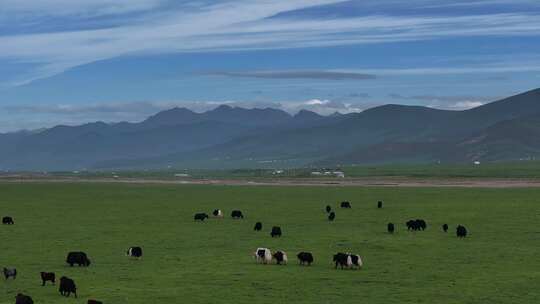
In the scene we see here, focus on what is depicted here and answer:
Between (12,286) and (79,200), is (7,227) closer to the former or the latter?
(12,286)

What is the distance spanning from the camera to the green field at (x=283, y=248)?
30.5m

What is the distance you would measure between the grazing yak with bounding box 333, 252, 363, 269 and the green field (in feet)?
1.84

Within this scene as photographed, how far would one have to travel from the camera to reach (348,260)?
1423 inches

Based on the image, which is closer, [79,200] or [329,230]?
[329,230]

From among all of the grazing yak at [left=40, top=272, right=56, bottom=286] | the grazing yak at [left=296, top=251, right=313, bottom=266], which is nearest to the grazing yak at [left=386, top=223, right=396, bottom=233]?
the grazing yak at [left=296, top=251, right=313, bottom=266]

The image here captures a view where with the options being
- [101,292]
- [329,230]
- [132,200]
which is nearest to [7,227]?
[329,230]

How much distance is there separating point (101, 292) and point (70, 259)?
689 centimetres

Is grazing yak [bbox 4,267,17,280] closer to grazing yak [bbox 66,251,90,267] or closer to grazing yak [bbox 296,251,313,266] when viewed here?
grazing yak [bbox 66,251,90,267]

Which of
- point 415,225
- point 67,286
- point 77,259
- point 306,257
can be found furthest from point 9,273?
point 415,225

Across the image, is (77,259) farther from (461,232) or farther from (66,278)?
(461,232)

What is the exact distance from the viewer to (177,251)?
42.3 m

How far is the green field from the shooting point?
100ft

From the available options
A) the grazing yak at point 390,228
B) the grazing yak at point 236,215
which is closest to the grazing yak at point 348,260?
the grazing yak at point 390,228

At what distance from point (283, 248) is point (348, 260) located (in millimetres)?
7615
